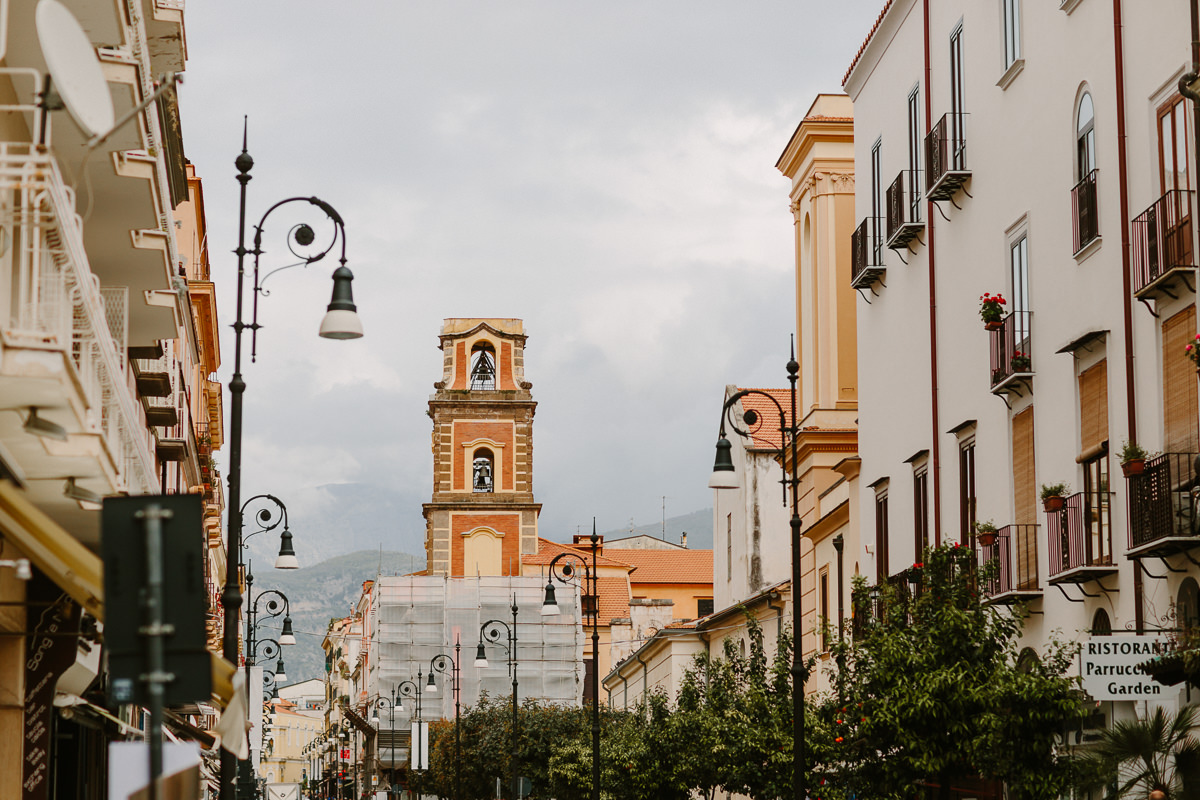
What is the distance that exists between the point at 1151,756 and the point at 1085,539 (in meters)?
5.80

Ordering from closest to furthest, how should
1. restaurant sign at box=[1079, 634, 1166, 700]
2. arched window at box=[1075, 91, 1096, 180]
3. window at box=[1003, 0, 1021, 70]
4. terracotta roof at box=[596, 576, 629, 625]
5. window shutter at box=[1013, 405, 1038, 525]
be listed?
1. restaurant sign at box=[1079, 634, 1166, 700]
2. arched window at box=[1075, 91, 1096, 180]
3. window shutter at box=[1013, 405, 1038, 525]
4. window at box=[1003, 0, 1021, 70]
5. terracotta roof at box=[596, 576, 629, 625]

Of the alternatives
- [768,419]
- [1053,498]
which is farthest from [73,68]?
[768,419]

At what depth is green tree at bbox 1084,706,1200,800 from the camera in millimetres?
14547

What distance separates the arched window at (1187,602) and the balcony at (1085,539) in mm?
1768

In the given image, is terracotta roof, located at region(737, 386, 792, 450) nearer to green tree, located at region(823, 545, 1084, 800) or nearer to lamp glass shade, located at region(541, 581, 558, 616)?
lamp glass shade, located at region(541, 581, 558, 616)

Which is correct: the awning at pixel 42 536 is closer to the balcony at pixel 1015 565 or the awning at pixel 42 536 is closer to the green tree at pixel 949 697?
the green tree at pixel 949 697

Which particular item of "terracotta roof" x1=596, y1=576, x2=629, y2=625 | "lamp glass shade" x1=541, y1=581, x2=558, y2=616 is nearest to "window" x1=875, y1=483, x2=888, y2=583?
"lamp glass shade" x1=541, y1=581, x2=558, y2=616

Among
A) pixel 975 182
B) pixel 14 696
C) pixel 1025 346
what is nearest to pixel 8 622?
pixel 14 696

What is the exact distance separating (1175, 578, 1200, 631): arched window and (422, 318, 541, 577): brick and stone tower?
72227 mm

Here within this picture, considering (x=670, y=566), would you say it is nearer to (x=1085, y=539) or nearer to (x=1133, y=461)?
(x=1085, y=539)

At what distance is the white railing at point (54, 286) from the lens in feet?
36.9

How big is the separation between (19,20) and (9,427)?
4.53 meters

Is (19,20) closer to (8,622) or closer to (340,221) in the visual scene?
(340,221)

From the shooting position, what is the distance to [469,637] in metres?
84.4
